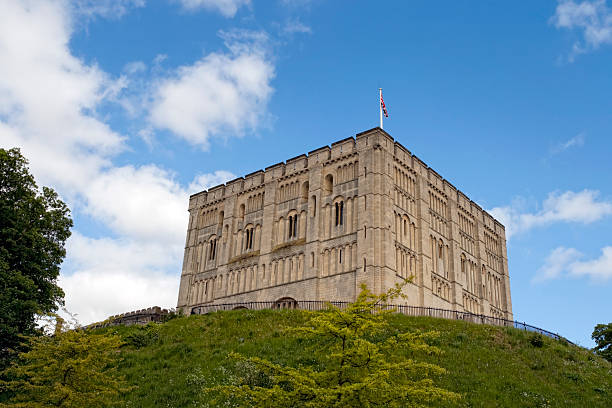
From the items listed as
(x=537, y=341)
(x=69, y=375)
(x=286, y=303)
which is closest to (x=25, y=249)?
(x=69, y=375)

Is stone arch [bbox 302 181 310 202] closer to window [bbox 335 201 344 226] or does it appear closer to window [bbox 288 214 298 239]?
window [bbox 288 214 298 239]

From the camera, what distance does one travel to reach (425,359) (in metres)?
27.9

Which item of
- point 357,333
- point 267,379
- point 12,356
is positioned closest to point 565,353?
point 267,379

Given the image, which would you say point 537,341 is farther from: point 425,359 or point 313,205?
point 313,205

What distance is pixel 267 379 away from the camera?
25.1 m

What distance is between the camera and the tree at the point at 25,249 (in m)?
33.0

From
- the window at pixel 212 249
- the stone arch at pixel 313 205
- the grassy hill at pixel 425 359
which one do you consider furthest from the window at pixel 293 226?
the grassy hill at pixel 425 359

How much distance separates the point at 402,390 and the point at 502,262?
52.6 metres

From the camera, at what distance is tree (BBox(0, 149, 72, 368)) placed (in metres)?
33.0

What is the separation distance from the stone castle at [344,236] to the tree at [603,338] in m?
11.2

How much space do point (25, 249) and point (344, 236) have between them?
23928 millimetres

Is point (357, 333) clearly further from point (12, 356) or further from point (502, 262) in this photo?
point (502, 262)

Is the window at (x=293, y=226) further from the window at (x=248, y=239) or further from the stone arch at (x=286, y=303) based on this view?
the stone arch at (x=286, y=303)

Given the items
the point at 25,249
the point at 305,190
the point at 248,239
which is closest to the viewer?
the point at 25,249
